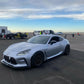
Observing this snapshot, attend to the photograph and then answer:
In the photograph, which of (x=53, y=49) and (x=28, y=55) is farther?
(x=53, y=49)

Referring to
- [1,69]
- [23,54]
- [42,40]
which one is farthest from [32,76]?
[42,40]

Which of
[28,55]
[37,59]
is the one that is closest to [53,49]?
[37,59]

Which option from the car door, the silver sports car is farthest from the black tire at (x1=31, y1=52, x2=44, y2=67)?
the car door

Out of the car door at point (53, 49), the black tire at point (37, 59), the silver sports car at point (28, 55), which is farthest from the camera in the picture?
the car door at point (53, 49)

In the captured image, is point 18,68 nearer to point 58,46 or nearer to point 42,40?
point 42,40

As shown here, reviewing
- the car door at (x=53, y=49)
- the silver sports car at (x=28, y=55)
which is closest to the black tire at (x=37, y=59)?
the silver sports car at (x=28, y=55)

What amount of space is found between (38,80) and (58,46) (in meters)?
2.71

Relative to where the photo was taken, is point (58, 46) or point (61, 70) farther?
point (58, 46)

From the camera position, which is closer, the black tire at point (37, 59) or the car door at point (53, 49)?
the black tire at point (37, 59)

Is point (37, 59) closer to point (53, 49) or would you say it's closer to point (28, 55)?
point (28, 55)

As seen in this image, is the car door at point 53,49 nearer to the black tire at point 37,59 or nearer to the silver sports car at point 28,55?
the silver sports car at point 28,55

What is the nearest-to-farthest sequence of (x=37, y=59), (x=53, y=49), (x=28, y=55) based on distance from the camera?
(x=28, y=55) → (x=37, y=59) → (x=53, y=49)

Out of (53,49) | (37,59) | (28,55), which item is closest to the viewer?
(28,55)

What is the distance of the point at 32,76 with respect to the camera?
11.2ft
